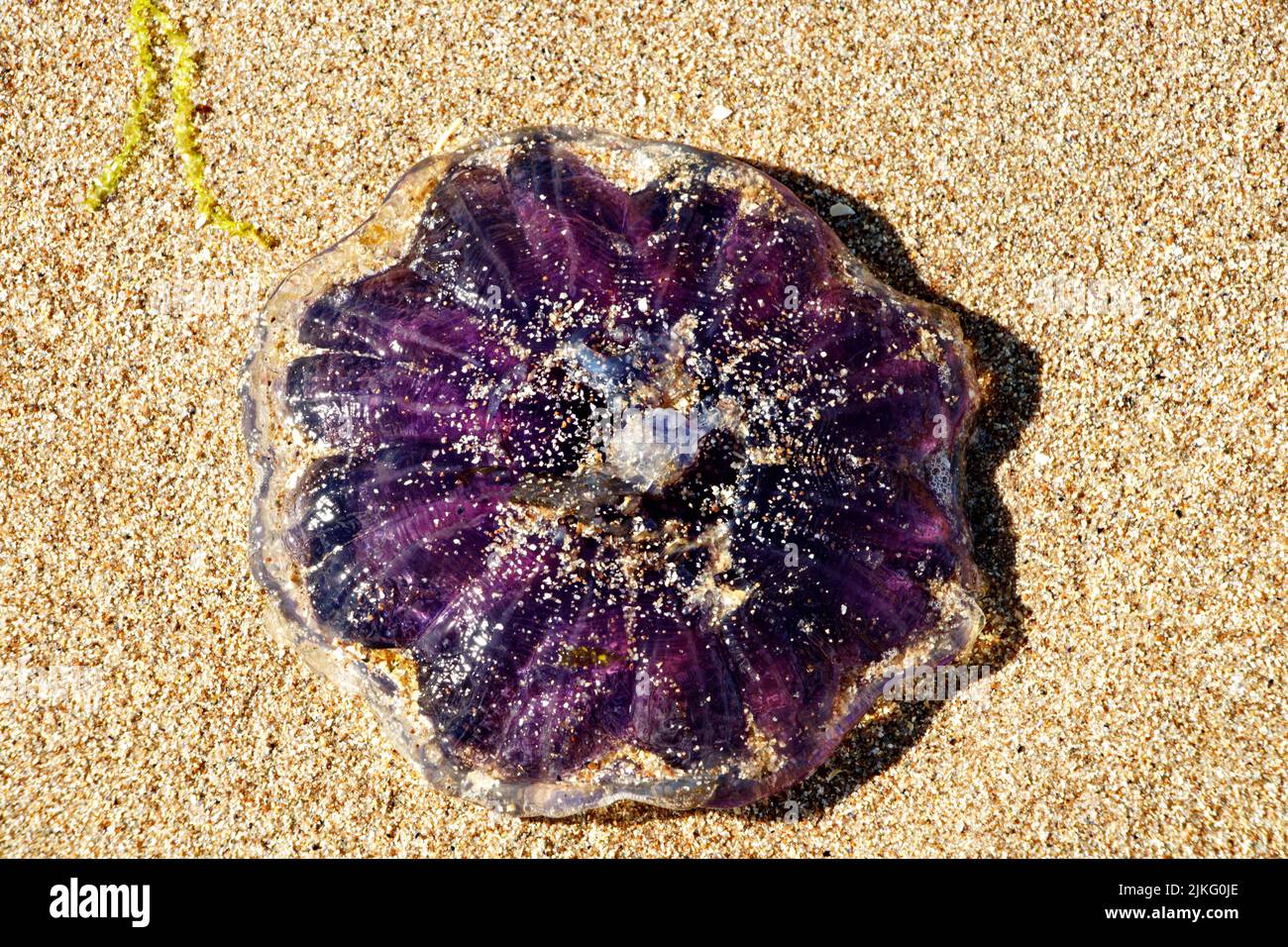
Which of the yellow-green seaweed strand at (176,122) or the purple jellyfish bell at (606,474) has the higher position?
the yellow-green seaweed strand at (176,122)

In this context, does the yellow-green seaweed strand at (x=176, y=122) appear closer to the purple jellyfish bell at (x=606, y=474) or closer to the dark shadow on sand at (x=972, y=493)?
the purple jellyfish bell at (x=606, y=474)

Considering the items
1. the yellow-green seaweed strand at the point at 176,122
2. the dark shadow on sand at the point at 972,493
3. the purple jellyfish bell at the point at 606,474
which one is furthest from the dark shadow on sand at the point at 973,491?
the yellow-green seaweed strand at the point at 176,122

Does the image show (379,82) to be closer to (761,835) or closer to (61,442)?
(61,442)

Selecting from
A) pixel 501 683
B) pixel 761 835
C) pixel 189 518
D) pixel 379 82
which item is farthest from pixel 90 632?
pixel 761 835

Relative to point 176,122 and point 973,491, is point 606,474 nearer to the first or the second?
point 973,491

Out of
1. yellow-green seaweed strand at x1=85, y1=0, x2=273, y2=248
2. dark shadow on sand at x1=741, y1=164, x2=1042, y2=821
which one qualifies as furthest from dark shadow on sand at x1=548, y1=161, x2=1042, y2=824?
yellow-green seaweed strand at x1=85, y1=0, x2=273, y2=248
